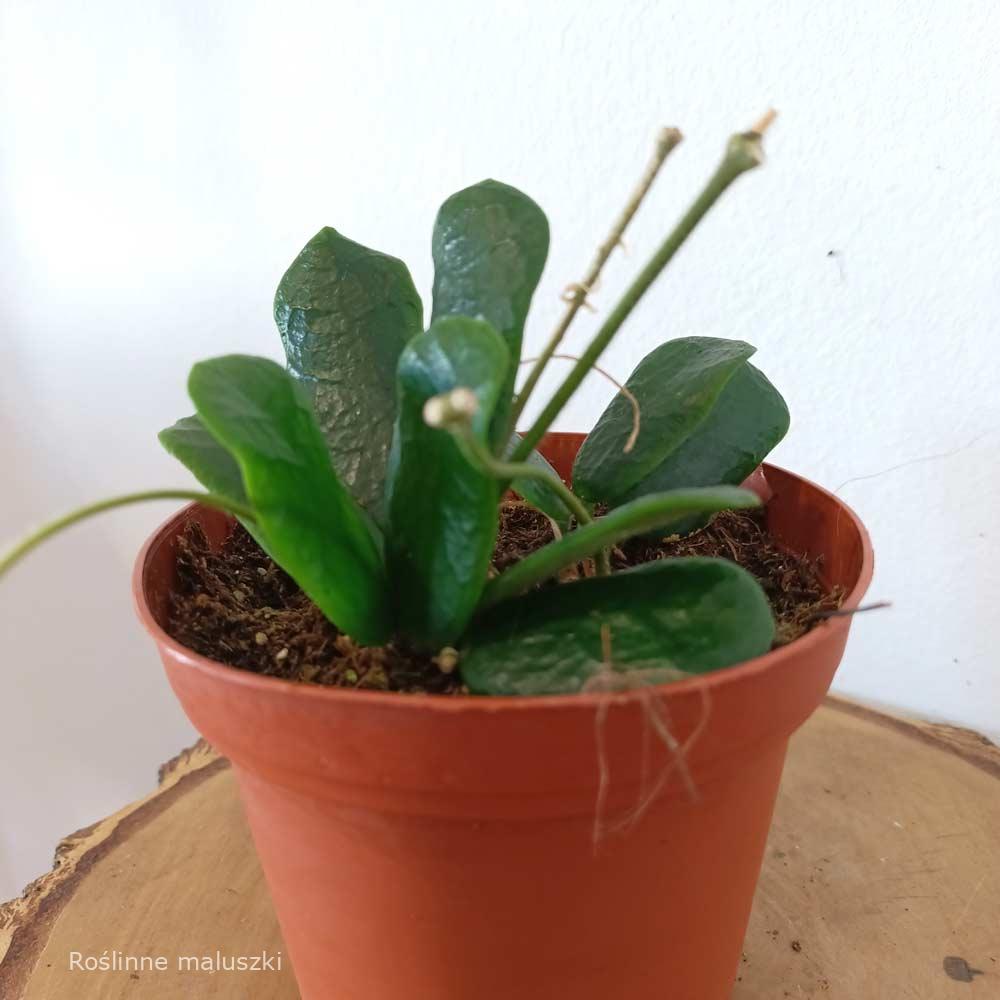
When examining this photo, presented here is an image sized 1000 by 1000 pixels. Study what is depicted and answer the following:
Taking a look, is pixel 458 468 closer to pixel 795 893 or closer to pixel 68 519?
pixel 68 519

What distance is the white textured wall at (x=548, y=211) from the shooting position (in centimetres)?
80

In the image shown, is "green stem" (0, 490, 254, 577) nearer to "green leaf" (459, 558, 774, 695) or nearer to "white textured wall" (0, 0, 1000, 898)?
"green leaf" (459, 558, 774, 695)

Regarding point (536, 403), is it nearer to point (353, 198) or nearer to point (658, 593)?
point (353, 198)

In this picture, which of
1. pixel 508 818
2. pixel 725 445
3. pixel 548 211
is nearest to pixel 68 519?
pixel 508 818

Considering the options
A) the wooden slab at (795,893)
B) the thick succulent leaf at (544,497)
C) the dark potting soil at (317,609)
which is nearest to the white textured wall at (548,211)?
the wooden slab at (795,893)

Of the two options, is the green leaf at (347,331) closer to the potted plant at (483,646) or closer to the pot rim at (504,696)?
the potted plant at (483,646)

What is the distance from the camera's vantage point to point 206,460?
0.39 meters

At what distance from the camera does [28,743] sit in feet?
4.10

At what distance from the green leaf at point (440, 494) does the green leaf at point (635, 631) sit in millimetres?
29

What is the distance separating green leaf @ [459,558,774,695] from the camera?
0.35m

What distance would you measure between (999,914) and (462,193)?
64cm

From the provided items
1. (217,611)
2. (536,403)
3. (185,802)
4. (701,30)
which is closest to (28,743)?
(185,802)

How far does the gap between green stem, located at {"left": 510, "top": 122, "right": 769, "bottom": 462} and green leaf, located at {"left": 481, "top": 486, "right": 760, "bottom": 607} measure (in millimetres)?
53

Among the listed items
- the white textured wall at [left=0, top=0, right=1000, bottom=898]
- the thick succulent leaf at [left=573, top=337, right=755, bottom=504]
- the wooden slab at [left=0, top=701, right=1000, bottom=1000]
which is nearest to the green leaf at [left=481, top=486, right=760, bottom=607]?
the thick succulent leaf at [left=573, top=337, right=755, bottom=504]
